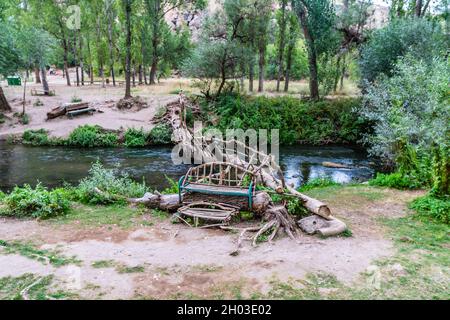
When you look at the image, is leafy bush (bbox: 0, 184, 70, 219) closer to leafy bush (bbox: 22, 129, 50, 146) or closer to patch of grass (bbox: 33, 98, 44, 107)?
leafy bush (bbox: 22, 129, 50, 146)

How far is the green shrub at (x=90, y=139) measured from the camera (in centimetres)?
2208

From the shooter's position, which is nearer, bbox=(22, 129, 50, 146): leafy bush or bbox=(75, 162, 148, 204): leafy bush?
bbox=(75, 162, 148, 204): leafy bush

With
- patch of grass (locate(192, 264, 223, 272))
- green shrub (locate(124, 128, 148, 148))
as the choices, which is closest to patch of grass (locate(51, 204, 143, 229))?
patch of grass (locate(192, 264, 223, 272))

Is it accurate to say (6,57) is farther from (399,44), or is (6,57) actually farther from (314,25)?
(399,44)

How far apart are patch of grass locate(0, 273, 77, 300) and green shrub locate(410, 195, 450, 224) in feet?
27.3

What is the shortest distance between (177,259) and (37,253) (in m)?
2.63

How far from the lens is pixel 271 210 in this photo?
875 cm

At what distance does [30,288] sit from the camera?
5680 mm

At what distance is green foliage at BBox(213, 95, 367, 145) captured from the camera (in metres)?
23.9

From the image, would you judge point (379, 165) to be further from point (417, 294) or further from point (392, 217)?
point (417, 294)

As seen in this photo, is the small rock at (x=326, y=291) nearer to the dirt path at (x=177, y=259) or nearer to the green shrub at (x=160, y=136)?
the dirt path at (x=177, y=259)

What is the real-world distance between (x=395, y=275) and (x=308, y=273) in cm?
141
